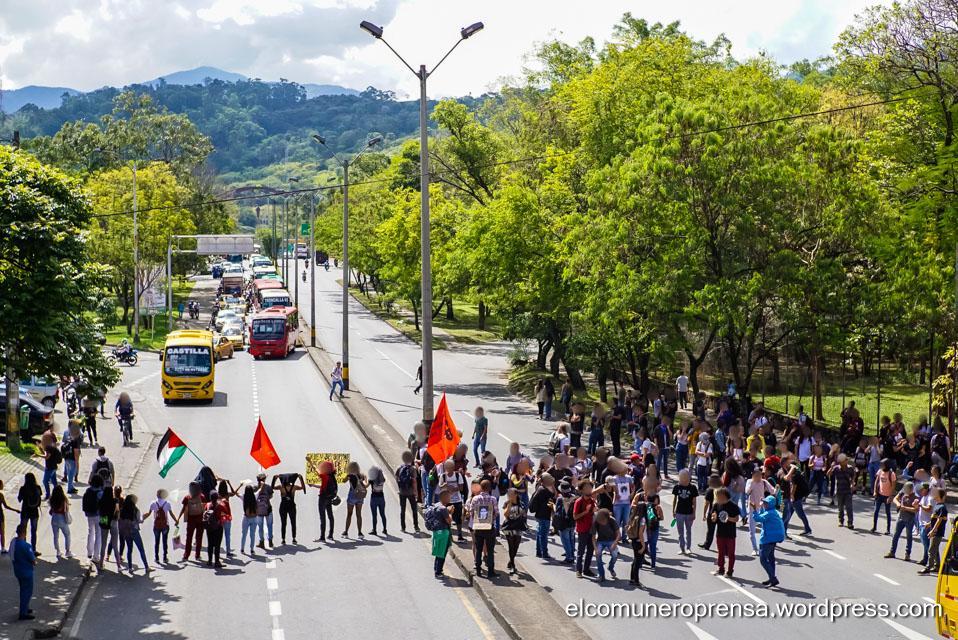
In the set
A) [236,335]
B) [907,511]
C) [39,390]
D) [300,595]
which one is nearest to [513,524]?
[300,595]

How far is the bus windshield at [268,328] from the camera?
56.0 meters

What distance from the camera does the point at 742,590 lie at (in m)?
17.2

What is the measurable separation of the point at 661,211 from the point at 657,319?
3067 mm

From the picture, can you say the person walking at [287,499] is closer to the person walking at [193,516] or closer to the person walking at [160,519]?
the person walking at [193,516]

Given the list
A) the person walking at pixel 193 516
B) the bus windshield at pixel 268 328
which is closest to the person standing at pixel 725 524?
the person walking at pixel 193 516

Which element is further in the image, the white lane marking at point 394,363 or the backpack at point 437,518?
the white lane marking at point 394,363

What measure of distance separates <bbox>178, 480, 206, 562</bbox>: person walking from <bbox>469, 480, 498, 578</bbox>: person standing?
4815mm

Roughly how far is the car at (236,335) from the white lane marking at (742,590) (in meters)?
45.8

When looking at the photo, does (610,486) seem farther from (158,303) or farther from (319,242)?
(319,242)

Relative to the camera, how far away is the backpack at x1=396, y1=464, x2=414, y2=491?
21.4 metres

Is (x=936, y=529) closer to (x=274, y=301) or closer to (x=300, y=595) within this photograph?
(x=300, y=595)

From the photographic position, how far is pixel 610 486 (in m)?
18.6

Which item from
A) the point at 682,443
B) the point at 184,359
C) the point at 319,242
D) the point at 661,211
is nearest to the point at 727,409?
the point at 682,443

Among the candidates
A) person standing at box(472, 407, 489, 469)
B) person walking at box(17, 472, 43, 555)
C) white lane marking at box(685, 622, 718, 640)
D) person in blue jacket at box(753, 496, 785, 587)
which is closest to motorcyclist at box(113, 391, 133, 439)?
person standing at box(472, 407, 489, 469)
